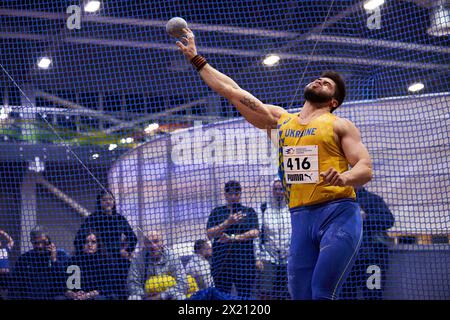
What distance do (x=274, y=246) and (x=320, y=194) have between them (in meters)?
2.62

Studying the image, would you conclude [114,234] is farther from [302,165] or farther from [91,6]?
[302,165]

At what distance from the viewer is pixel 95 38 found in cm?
748

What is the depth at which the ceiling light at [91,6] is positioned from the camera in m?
6.82

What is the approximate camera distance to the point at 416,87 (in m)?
6.34

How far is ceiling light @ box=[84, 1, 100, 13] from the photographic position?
6.82 m

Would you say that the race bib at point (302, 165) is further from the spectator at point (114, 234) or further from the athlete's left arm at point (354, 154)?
the spectator at point (114, 234)

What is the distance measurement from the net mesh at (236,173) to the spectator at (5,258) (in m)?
0.02

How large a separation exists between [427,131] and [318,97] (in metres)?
2.55

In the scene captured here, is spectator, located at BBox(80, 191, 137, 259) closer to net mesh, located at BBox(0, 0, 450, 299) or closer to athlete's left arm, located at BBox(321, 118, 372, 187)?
net mesh, located at BBox(0, 0, 450, 299)

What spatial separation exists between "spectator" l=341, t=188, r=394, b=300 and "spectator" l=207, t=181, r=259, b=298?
3.07ft

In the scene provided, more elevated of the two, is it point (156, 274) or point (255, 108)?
point (255, 108)

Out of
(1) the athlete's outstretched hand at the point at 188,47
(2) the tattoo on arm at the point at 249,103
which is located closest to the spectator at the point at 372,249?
(2) the tattoo on arm at the point at 249,103

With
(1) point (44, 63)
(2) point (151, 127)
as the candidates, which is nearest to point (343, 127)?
(2) point (151, 127)
